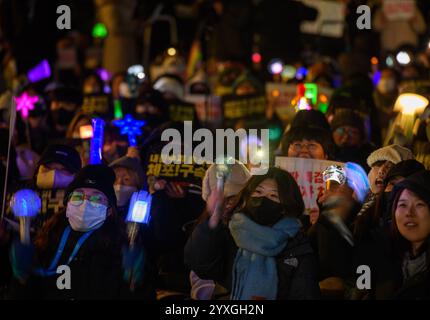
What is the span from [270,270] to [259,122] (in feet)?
19.6

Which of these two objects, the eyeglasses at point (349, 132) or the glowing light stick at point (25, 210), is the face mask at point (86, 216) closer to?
the glowing light stick at point (25, 210)

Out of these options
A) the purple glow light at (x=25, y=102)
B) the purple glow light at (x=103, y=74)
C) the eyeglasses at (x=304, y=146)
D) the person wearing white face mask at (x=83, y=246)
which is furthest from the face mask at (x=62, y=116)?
the person wearing white face mask at (x=83, y=246)

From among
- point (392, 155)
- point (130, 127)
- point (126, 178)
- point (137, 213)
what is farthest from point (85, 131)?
point (392, 155)

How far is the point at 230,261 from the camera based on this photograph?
25.8 ft

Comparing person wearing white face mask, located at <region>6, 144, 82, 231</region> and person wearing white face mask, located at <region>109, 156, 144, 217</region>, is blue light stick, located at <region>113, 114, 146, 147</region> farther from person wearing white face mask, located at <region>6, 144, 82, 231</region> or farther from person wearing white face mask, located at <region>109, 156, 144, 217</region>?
person wearing white face mask, located at <region>109, 156, 144, 217</region>

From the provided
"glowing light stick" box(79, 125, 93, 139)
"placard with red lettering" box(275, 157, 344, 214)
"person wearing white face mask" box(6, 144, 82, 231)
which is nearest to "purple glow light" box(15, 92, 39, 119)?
"glowing light stick" box(79, 125, 93, 139)

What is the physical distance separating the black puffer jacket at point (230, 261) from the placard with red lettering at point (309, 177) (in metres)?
1.58

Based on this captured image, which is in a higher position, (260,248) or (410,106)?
(410,106)

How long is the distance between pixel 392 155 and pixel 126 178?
2.15 meters

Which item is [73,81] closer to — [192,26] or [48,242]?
[192,26]

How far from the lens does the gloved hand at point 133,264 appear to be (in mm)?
7820

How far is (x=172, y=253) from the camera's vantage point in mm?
9148

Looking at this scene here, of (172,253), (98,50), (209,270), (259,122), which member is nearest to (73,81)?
(98,50)

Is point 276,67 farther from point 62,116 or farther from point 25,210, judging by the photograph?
point 25,210
